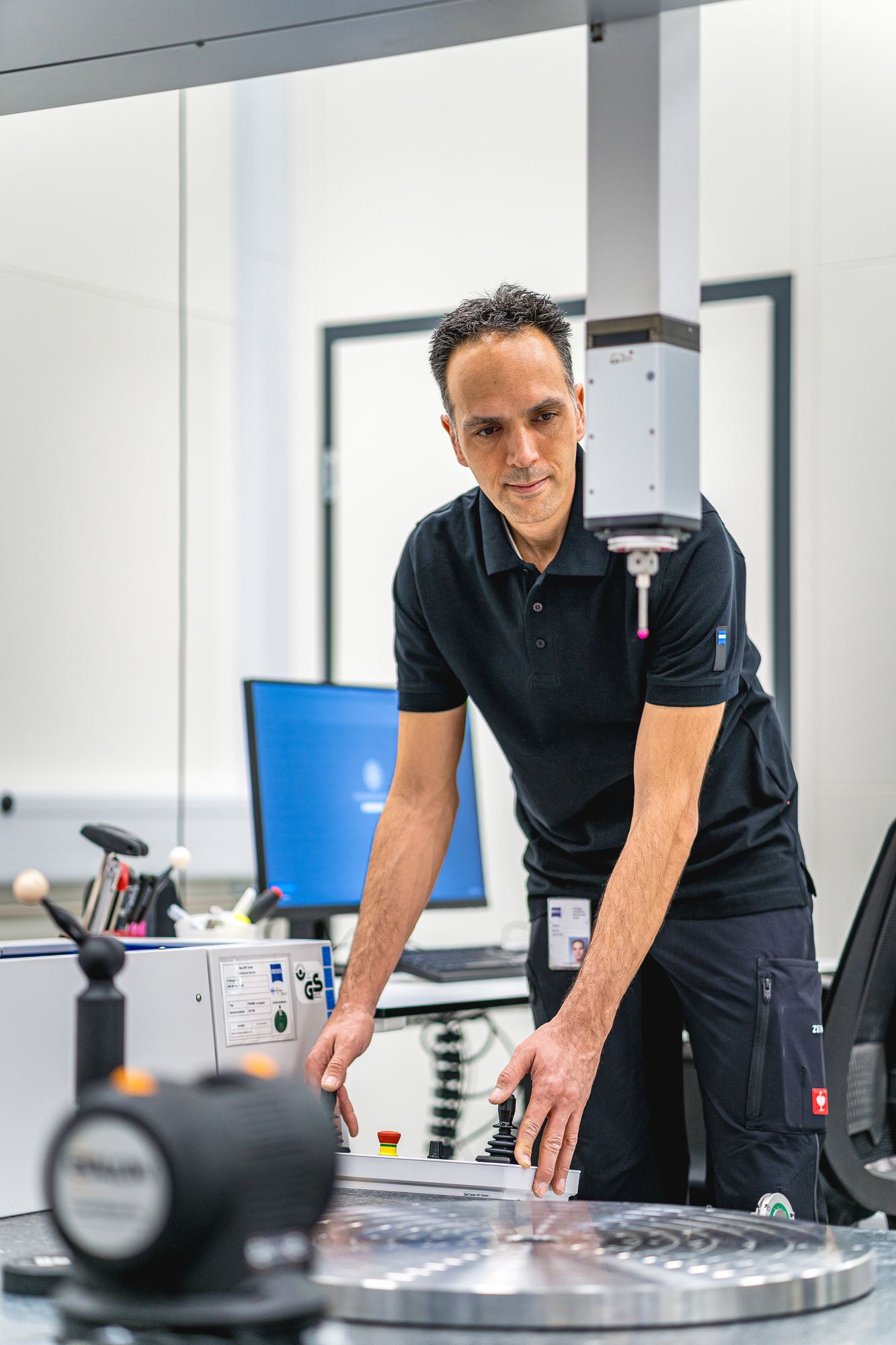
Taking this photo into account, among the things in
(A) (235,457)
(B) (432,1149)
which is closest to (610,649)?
(B) (432,1149)

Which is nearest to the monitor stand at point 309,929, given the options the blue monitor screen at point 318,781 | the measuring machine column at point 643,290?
the blue monitor screen at point 318,781

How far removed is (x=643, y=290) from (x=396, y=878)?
2.92 ft

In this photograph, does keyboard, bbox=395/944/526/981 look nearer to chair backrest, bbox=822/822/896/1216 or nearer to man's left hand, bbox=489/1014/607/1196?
chair backrest, bbox=822/822/896/1216

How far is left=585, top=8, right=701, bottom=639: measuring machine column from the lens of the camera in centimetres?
114

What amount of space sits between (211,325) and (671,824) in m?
2.49

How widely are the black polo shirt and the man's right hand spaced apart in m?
0.46

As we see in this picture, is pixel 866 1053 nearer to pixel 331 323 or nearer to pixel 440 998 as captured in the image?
pixel 440 998

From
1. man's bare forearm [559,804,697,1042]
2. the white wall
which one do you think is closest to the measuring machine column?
man's bare forearm [559,804,697,1042]

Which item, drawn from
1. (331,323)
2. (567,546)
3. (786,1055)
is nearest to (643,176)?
(567,546)

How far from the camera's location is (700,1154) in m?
2.48

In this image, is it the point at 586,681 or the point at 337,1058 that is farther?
the point at 586,681

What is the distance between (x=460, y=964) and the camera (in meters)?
2.76

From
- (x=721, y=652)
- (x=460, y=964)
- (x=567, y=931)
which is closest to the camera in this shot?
(x=721, y=652)

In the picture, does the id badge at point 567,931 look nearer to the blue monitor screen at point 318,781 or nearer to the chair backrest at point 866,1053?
the chair backrest at point 866,1053
